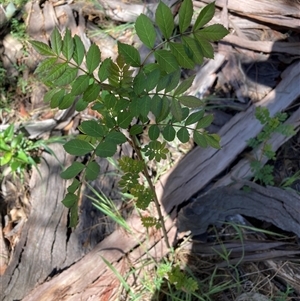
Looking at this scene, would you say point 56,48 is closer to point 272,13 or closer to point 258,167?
point 258,167

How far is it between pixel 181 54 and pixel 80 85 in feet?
1.03

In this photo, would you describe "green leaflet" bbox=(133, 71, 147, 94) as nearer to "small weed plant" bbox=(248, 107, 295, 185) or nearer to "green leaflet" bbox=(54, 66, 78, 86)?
"green leaflet" bbox=(54, 66, 78, 86)

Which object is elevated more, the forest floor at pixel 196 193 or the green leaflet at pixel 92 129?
the green leaflet at pixel 92 129

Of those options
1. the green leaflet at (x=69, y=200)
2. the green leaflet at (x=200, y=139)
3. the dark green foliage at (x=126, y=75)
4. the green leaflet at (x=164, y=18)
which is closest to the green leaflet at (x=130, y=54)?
the dark green foliage at (x=126, y=75)

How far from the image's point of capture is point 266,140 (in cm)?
223

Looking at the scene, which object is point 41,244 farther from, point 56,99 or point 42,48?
point 42,48

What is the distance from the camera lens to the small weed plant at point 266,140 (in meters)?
2.12

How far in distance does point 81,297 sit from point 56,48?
4.85 ft

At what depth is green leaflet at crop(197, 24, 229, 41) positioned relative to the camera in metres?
1.16

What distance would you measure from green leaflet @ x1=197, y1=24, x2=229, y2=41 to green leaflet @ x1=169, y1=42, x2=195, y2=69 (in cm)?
6

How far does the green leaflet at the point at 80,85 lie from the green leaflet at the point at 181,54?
10.8 inches

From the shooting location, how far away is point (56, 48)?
1099 mm

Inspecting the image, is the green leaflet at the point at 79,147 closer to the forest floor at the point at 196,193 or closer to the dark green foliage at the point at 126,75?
the dark green foliage at the point at 126,75

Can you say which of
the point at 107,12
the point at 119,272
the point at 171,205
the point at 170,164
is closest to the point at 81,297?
the point at 119,272
